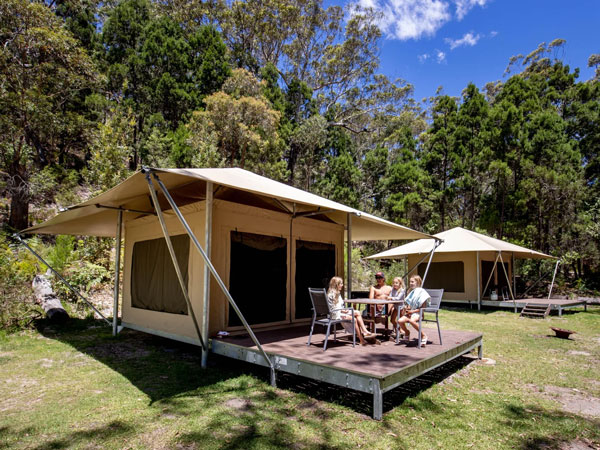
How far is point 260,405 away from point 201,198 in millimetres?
3062

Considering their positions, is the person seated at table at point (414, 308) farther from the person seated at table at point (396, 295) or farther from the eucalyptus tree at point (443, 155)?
the eucalyptus tree at point (443, 155)

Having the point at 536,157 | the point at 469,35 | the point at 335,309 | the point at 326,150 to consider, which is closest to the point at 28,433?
the point at 335,309

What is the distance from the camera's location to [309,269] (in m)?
7.04

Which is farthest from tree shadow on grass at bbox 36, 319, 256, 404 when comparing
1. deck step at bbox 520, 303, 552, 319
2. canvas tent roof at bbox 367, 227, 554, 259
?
deck step at bbox 520, 303, 552, 319

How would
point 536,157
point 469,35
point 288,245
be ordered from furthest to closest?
1. point 469,35
2. point 536,157
3. point 288,245

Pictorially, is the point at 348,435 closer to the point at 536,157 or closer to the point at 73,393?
the point at 73,393

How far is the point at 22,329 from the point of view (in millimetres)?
7156

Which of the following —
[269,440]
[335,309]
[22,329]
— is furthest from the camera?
[22,329]

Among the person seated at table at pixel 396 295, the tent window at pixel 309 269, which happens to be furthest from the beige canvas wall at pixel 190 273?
the person seated at table at pixel 396 295

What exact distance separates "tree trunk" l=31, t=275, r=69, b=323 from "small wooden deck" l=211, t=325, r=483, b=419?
15.5ft

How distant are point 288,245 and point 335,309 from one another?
1.99 meters

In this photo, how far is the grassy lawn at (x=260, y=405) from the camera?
10.00 ft

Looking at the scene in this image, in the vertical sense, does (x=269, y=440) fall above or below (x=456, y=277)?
below

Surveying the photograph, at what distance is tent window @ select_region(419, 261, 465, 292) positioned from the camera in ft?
45.4
